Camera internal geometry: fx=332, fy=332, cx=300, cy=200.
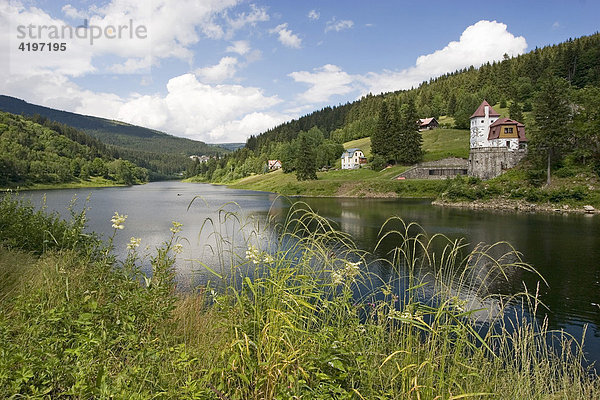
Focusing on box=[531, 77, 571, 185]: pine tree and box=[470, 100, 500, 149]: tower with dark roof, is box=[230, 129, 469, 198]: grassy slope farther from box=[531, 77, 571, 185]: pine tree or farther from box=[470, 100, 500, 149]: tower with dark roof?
box=[531, 77, 571, 185]: pine tree

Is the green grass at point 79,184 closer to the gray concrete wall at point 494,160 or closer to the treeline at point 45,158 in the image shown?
the treeline at point 45,158

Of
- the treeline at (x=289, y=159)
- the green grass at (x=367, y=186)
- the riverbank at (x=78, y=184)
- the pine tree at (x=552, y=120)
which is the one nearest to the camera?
the pine tree at (x=552, y=120)

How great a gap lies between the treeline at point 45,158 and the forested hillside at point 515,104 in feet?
158

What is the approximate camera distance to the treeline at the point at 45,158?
100m

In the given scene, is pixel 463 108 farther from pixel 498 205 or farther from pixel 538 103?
pixel 498 205

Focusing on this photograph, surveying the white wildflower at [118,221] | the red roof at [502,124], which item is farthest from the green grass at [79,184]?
the red roof at [502,124]

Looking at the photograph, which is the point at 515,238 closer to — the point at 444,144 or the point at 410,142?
the point at 410,142

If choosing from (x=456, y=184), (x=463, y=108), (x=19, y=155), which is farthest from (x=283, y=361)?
(x=19, y=155)

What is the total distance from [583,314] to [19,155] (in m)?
150

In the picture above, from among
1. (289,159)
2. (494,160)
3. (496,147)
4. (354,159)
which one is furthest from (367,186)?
(289,159)

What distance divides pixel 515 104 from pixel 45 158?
15495 cm

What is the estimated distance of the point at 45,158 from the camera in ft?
403

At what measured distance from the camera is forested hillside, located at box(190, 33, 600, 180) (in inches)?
1992

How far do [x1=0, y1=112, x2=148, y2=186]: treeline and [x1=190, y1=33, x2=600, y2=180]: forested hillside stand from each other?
158 feet
